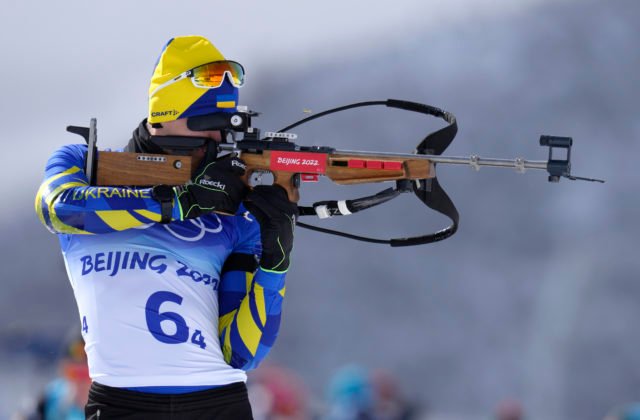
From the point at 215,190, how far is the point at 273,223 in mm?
191

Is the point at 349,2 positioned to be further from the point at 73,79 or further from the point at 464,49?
the point at 73,79

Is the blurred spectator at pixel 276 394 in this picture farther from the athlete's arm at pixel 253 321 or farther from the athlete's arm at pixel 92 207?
the athlete's arm at pixel 92 207

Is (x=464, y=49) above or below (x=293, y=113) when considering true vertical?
above

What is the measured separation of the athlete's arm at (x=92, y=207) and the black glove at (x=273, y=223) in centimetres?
24

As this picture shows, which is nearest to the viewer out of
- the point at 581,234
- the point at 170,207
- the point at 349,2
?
the point at 170,207

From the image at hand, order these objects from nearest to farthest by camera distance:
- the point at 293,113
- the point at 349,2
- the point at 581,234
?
the point at 581,234
the point at 293,113
the point at 349,2

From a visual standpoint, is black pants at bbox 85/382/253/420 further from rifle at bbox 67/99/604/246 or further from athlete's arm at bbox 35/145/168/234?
rifle at bbox 67/99/604/246

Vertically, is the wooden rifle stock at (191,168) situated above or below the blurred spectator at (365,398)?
above

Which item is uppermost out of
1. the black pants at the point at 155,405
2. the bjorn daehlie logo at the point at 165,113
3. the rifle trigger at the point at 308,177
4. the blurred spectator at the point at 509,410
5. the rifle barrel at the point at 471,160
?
the bjorn daehlie logo at the point at 165,113

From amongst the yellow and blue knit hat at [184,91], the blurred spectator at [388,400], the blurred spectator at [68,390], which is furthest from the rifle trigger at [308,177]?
the blurred spectator at [388,400]

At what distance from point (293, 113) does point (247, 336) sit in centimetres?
519

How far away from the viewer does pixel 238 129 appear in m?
3.08

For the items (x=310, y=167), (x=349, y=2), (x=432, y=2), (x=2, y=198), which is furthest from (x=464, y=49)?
(x=310, y=167)

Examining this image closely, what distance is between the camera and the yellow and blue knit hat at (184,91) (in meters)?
3.10
